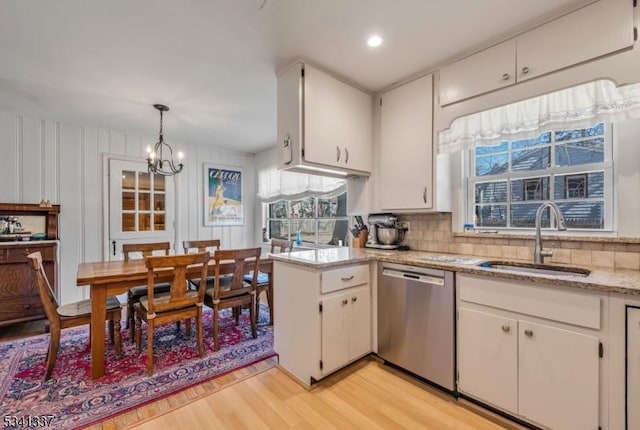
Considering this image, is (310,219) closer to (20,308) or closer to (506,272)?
(506,272)

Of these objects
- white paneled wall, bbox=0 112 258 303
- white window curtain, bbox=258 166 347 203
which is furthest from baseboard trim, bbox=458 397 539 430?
white paneled wall, bbox=0 112 258 303

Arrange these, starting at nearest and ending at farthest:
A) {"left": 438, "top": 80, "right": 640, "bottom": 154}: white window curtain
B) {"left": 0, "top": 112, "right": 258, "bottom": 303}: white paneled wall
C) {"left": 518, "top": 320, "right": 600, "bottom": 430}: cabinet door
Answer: {"left": 518, "top": 320, "right": 600, "bottom": 430}: cabinet door
{"left": 438, "top": 80, "right": 640, "bottom": 154}: white window curtain
{"left": 0, "top": 112, "right": 258, "bottom": 303}: white paneled wall

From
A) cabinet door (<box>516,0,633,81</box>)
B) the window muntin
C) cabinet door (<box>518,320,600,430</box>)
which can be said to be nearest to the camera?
cabinet door (<box>518,320,600,430</box>)

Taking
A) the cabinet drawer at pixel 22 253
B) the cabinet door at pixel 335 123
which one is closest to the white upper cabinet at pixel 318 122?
the cabinet door at pixel 335 123

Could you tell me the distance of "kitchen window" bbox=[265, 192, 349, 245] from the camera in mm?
3816

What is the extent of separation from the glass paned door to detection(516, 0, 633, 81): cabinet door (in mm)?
4539

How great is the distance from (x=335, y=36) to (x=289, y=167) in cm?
98

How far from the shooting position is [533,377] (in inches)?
59.4

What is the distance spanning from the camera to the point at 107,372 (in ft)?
7.15

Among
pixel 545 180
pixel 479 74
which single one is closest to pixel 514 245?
pixel 545 180

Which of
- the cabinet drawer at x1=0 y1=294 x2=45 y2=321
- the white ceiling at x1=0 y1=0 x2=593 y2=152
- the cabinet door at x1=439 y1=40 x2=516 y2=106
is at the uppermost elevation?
the white ceiling at x1=0 y1=0 x2=593 y2=152

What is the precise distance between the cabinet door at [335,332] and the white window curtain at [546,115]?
144 centimetres

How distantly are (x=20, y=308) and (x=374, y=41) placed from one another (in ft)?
14.1

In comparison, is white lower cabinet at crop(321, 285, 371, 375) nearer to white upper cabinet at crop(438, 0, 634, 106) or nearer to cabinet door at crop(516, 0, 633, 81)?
white upper cabinet at crop(438, 0, 634, 106)
